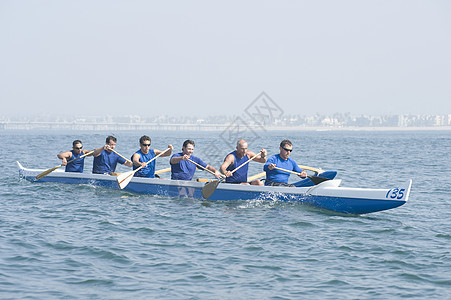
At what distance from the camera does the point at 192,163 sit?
14297mm

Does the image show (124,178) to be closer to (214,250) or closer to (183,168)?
(183,168)

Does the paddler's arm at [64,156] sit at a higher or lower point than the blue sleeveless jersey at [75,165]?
higher

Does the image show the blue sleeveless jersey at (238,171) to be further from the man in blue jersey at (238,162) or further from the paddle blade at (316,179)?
the paddle blade at (316,179)

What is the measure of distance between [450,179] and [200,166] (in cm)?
1241

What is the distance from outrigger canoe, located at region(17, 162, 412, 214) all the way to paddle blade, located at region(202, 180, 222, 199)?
3.6 inches

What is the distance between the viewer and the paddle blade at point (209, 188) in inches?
521

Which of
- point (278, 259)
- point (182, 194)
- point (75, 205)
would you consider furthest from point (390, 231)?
point (75, 205)

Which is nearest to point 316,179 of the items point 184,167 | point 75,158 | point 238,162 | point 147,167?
point 238,162

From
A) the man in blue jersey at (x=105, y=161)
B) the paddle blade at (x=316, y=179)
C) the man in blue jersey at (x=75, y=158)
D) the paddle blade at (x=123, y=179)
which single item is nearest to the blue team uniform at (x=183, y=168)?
the paddle blade at (x=123, y=179)

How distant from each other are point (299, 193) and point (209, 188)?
232 cm

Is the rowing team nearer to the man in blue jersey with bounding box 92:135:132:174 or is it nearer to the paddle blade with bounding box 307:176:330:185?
the man in blue jersey with bounding box 92:135:132:174

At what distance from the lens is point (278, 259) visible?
853 cm

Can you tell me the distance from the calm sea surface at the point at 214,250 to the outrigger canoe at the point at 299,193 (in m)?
0.22

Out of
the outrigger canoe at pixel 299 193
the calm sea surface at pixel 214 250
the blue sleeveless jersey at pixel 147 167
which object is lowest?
the calm sea surface at pixel 214 250
